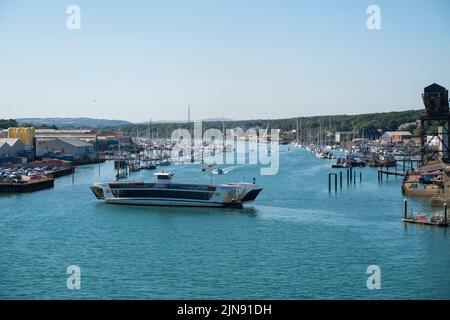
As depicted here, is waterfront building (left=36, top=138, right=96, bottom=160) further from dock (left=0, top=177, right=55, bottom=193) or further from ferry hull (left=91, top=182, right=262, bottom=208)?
ferry hull (left=91, top=182, right=262, bottom=208)

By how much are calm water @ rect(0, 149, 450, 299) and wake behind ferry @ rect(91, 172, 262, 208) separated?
545 millimetres

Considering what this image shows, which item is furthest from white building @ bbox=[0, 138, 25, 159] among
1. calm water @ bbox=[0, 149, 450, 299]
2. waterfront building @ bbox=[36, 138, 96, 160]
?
calm water @ bbox=[0, 149, 450, 299]

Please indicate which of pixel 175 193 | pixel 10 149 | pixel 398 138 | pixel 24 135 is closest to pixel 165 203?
pixel 175 193

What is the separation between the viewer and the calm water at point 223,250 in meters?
13.1

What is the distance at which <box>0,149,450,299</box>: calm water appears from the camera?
13.1 m

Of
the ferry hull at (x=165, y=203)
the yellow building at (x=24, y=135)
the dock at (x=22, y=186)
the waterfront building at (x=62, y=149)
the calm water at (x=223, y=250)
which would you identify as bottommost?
the calm water at (x=223, y=250)

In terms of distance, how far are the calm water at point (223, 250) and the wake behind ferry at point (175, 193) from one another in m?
0.55

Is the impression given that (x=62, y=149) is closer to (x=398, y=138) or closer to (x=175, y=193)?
(x=175, y=193)

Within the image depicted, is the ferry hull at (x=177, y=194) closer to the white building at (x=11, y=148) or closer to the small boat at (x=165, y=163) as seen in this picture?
the white building at (x=11, y=148)

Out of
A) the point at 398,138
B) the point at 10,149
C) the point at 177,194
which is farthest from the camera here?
the point at 398,138

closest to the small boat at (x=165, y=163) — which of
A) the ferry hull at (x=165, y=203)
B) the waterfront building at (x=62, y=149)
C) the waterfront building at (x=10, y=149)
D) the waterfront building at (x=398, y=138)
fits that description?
the waterfront building at (x=62, y=149)

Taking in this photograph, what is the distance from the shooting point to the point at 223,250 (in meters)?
16.7

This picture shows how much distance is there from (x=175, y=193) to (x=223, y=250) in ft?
29.9
